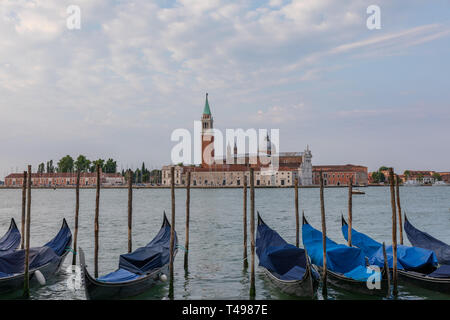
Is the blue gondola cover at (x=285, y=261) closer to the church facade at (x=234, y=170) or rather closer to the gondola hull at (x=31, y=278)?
the gondola hull at (x=31, y=278)

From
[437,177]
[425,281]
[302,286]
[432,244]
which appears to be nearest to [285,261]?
[302,286]

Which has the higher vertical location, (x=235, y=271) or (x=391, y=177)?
(x=391, y=177)

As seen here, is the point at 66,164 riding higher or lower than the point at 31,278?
higher

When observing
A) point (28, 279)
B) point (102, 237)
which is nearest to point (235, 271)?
point (28, 279)

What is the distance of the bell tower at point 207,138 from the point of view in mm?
78438

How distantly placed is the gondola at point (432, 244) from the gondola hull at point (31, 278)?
6.50 m

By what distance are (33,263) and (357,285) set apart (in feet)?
16.4

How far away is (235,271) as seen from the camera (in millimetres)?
8406

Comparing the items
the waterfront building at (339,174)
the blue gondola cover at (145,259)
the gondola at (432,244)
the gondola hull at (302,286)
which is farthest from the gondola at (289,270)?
the waterfront building at (339,174)

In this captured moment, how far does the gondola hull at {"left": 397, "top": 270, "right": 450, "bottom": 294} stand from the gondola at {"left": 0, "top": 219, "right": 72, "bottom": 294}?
5.62 metres

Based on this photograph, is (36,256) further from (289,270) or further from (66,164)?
(66,164)

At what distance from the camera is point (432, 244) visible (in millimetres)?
7883
